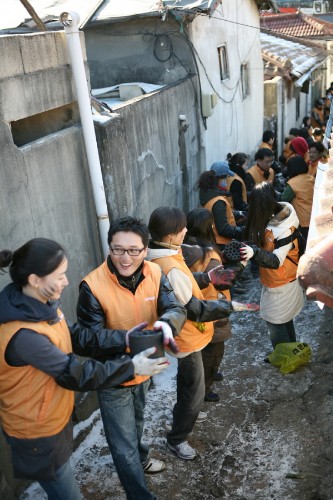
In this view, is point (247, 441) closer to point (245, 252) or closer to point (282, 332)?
point (282, 332)

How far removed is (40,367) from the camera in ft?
8.54

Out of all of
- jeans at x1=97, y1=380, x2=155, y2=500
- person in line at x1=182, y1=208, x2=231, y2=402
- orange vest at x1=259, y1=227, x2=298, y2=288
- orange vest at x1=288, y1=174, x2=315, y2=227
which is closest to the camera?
jeans at x1=97, y1=380, x2=155, y2=500

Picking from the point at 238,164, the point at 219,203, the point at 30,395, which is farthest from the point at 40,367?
the point at 238,164

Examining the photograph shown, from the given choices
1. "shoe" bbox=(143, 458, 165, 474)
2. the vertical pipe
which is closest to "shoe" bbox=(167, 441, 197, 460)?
"shoe" bbox=(143, 458, 165, 474)

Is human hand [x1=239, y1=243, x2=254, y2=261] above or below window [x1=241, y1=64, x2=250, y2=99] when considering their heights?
above

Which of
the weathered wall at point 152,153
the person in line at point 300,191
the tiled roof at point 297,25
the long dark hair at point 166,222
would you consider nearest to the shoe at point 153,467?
the long dark hair at point 166,222

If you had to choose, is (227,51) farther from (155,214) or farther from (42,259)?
(42,259)

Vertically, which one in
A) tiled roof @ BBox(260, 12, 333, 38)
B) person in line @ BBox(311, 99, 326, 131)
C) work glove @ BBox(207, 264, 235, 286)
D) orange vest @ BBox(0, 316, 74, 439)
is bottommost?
person in line @ BBox(311, 99, 326, 131)

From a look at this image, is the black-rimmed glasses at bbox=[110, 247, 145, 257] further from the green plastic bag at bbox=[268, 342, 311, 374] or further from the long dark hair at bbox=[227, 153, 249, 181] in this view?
the long dark hair at bbox=[227, 153, 249, 181]

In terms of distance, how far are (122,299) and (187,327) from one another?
75cm

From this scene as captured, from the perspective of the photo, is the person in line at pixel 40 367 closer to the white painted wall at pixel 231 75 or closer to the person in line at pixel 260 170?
the person in line at pixel 260 170

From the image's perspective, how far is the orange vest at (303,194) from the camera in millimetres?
7043

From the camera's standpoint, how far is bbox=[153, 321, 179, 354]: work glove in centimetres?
296

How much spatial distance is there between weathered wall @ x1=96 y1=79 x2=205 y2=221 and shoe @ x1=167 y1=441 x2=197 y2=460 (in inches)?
77.5
